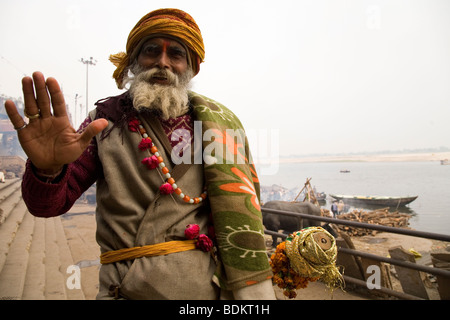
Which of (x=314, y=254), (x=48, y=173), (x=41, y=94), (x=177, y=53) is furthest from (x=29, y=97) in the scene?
(x=314, y=254)

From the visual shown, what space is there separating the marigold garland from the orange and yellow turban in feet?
4.08

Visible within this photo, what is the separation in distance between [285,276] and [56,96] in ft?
4.40

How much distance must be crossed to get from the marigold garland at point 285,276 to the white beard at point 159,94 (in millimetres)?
956

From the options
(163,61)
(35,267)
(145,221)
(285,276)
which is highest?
(163,61)

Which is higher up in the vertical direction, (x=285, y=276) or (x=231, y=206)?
(x=231, y=206)

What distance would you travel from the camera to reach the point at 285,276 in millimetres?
1407

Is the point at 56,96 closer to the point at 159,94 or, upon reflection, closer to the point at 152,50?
the point at 159,94

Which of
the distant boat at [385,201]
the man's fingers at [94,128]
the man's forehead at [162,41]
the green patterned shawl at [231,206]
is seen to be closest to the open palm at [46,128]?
the man's fingers at [94,128]

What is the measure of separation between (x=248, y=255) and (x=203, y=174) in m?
0.48

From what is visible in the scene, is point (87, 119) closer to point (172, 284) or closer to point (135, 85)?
point (135, 85)

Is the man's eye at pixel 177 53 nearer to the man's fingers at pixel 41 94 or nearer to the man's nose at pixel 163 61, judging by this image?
the man's nose at pixel 163 61

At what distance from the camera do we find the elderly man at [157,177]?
108 centimetres

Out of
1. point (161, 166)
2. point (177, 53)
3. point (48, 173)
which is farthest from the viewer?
point (177, 53)
